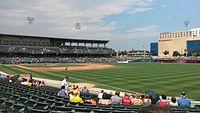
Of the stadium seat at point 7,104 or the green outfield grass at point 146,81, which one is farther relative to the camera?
the green outfield grass at point 146,81

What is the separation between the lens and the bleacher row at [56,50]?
103 m

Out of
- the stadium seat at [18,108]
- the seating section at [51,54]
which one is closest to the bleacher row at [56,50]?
the seating section at [51,54]

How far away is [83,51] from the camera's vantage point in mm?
123188

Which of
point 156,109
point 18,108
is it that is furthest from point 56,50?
point 156,109

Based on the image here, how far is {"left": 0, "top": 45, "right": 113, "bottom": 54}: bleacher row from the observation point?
339 ft

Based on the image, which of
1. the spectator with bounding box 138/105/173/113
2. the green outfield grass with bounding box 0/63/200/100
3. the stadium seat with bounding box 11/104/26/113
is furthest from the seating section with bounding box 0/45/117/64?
the spectator with bounding box 138/105/173/113

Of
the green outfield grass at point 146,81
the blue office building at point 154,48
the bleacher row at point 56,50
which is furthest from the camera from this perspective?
the blue office building at point 154,48

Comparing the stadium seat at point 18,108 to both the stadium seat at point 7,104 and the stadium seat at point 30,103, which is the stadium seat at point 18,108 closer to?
the stadium seat at point 7,104

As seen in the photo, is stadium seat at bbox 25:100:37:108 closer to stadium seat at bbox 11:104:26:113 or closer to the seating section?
stadium seat at bbox 11:104:26:113

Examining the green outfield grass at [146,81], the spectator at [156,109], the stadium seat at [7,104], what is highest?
the spectator at [156,109]

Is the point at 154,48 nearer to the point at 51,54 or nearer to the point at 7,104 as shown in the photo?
the point at 51,54

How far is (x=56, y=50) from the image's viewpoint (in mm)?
115375

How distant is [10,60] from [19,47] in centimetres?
1424

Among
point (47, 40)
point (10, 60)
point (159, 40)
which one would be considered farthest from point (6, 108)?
point (159, 40)
